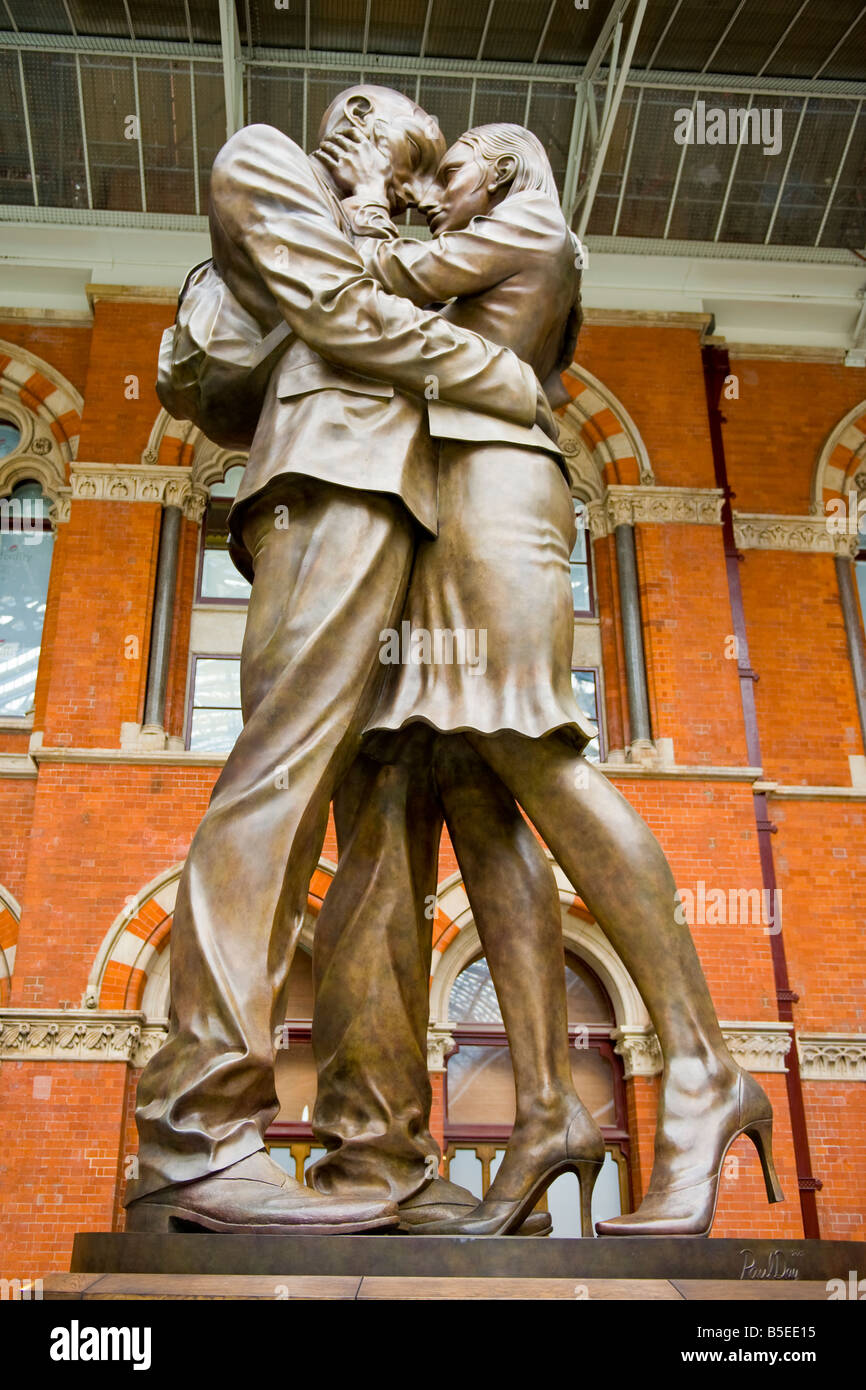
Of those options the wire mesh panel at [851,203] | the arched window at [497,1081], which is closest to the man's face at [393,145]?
the arched window at [497,1081]

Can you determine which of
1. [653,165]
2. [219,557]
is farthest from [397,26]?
[219,557]

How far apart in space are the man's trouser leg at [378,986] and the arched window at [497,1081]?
756cm

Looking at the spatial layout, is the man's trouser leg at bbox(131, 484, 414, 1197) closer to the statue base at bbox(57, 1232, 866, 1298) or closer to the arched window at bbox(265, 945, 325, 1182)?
the statue base at bbox(57, 1232, 866, 1298)

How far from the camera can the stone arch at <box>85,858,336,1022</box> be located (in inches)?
383

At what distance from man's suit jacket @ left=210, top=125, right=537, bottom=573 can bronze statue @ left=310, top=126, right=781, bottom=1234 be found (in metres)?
0.09

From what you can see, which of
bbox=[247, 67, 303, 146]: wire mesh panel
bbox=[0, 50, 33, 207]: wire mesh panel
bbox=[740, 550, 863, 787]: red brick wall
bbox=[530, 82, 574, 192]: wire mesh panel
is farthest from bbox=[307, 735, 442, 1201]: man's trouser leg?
bbox=[0, 50, 33, 207]: wire mesh panel

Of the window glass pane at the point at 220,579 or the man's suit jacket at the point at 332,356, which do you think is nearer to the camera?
the man's suit jacket at the point at 332,356

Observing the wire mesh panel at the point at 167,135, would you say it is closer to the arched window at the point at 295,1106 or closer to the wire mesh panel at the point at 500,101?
the wire mesh panel at the point at 500,101

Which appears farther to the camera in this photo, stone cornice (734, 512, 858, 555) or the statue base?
stone cornice (734, 512, 858, 555)

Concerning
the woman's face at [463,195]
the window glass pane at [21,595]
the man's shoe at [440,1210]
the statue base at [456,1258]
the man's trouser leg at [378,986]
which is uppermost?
the window glass pane at [21,595]

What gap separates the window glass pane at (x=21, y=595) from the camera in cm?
1152

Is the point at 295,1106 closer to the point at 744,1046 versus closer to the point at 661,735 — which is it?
the point at 744,1046

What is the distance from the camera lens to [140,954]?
32.3 ft
